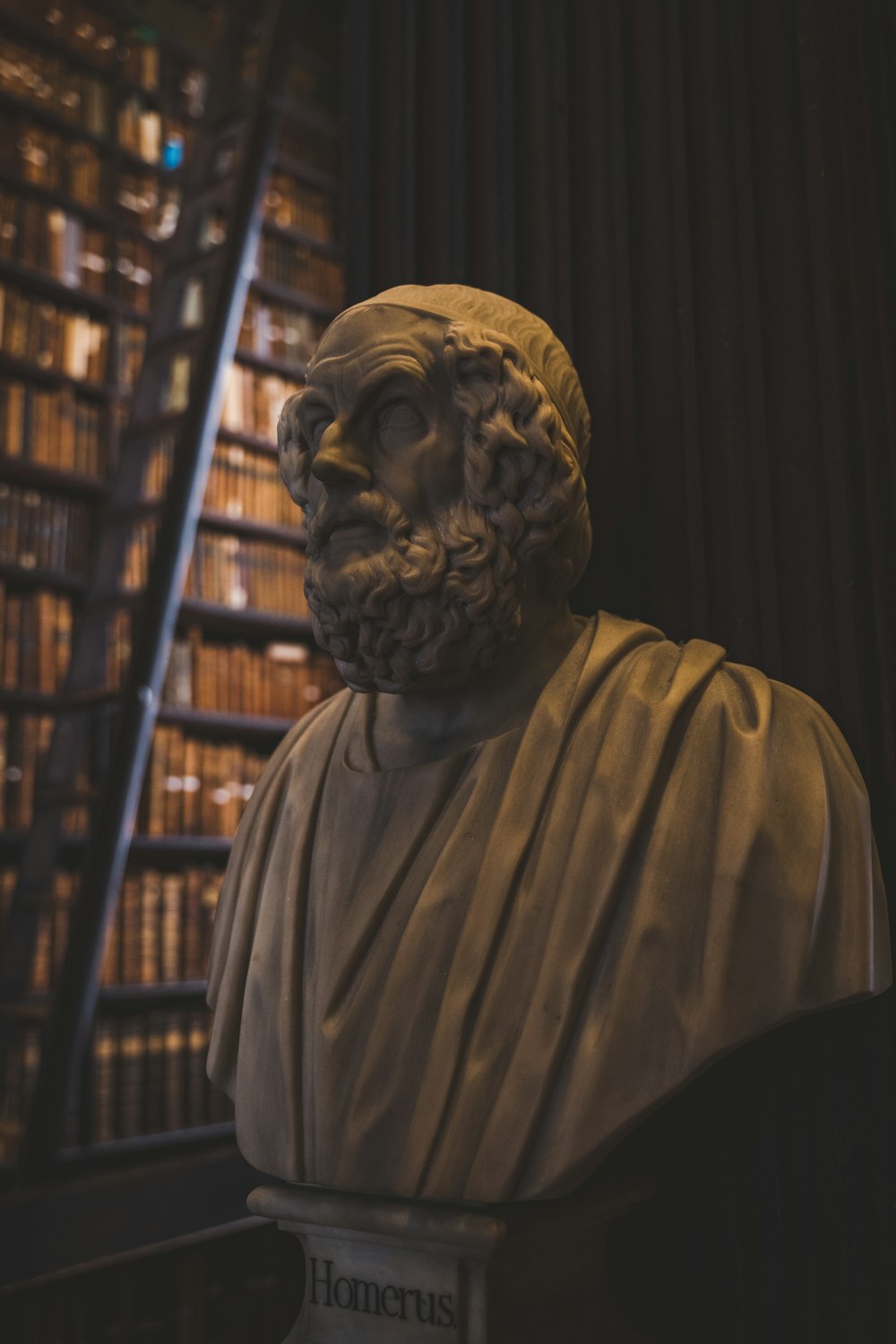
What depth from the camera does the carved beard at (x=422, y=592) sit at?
1.30 meters

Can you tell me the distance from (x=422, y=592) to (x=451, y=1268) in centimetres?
66

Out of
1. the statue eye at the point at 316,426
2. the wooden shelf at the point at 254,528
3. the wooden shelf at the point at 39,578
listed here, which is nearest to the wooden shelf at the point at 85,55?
the wooden shelf at the point at 254,528

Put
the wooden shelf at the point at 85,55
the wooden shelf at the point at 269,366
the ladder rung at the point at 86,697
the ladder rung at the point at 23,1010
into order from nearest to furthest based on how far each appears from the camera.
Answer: the ladder rung at the point at 23,1010
the ladder rung at the point at 86,697
the wooden shelf at the point at 85,55
the wooden shelf at the point at 269,366

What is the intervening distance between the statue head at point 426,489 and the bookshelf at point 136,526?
164 cm

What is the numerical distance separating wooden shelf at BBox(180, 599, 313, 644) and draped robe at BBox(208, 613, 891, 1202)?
232 centimetres

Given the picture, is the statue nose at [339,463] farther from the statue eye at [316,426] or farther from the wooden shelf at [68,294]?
the wooden shelf at [68,294]

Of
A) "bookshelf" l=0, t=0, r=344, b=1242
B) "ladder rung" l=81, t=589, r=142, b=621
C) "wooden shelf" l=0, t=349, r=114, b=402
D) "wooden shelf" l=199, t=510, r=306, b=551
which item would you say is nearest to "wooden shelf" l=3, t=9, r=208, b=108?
"bookshelf" l=0, t=0, r=344, b=1242

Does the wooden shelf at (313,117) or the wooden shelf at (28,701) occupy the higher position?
the wooden shelf at (313,117)

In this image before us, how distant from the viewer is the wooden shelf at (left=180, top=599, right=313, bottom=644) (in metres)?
3.64

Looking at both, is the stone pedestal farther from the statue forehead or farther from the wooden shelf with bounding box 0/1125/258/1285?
the wooden shelf with bounding box 0/1125/258/1285

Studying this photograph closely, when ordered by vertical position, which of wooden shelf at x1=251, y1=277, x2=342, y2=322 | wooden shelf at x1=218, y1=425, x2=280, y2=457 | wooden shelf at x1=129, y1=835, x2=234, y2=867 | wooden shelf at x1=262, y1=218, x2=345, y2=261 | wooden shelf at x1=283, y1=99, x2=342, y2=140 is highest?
wooden shelf at x1=283, y1=99, x2=342, y2=140

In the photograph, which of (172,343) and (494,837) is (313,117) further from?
(494,837)

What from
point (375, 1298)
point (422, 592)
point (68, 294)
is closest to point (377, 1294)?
point (375, 1298)

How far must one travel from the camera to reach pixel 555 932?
1207mm
